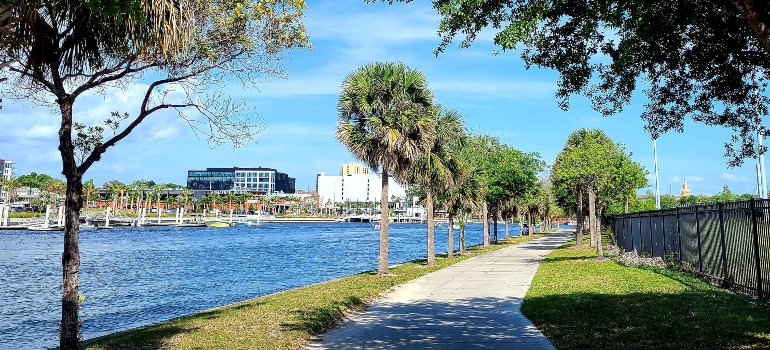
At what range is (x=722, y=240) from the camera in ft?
49.2

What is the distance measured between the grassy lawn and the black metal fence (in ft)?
1.71

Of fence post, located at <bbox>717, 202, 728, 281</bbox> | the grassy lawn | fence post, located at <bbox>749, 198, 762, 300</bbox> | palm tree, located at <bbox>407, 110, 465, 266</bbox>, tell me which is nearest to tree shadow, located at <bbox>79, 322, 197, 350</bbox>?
the grassy lawn

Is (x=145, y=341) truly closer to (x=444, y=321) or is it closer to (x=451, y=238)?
(x=444, y=321)

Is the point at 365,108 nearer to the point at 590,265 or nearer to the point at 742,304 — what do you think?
the point at 590,265

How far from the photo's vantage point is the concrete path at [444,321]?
9.51 meters

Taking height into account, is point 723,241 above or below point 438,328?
above

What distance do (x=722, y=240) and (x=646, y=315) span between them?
5335mm

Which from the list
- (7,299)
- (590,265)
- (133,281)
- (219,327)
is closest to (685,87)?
(219,327)

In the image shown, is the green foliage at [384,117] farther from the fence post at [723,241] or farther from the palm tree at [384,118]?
the fence post at [723,241]

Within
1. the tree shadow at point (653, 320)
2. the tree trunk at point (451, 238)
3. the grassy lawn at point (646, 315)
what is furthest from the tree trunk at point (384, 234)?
the tree trunk at point (451, 238)

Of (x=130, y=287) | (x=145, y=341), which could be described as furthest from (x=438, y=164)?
(x=145, y=341)

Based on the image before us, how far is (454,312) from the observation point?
12.7 m

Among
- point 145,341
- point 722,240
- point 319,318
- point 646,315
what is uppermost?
point 722,240

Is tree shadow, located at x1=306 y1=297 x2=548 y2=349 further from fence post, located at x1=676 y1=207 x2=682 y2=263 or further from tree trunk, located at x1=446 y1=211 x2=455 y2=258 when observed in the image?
tree trunk, located at x1=446 y1=211 x2=455 y2=258
